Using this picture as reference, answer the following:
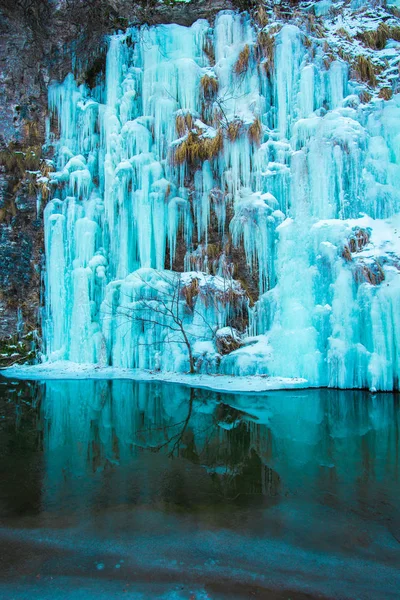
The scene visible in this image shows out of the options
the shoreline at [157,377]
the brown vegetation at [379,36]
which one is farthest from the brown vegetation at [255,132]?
the shoreline at [157,377]

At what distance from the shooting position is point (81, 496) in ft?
12.1

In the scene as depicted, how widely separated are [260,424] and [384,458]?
5.72ft

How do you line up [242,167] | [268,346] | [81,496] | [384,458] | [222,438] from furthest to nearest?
[242,167] < [268,346] < [222,438] < [384,458] < [81,496]

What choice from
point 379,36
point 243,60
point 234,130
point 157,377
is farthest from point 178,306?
point 379,36

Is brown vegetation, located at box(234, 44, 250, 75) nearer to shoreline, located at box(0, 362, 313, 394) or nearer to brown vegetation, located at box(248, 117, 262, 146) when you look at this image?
brown vegetation, located at box(248, 117, 262, 146)

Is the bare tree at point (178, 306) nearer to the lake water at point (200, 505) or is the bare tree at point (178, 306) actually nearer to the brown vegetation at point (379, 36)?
the lake water at point (200, 505)

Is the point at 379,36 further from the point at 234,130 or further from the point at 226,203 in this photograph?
the point at 226,203

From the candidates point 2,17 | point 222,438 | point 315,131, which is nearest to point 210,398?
point 222,438

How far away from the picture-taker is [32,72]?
41.4 feet

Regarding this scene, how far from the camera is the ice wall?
8.63 metres

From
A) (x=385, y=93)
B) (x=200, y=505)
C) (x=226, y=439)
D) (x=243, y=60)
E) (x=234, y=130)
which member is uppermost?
(x=243, y=60)

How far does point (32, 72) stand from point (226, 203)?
303 inches

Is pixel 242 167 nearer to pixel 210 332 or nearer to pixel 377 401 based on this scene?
pixel 210 332

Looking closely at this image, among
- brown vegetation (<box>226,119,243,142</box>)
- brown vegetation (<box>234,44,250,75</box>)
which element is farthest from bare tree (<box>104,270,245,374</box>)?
brown vegetation (<box>234,44,250,75</box>)
